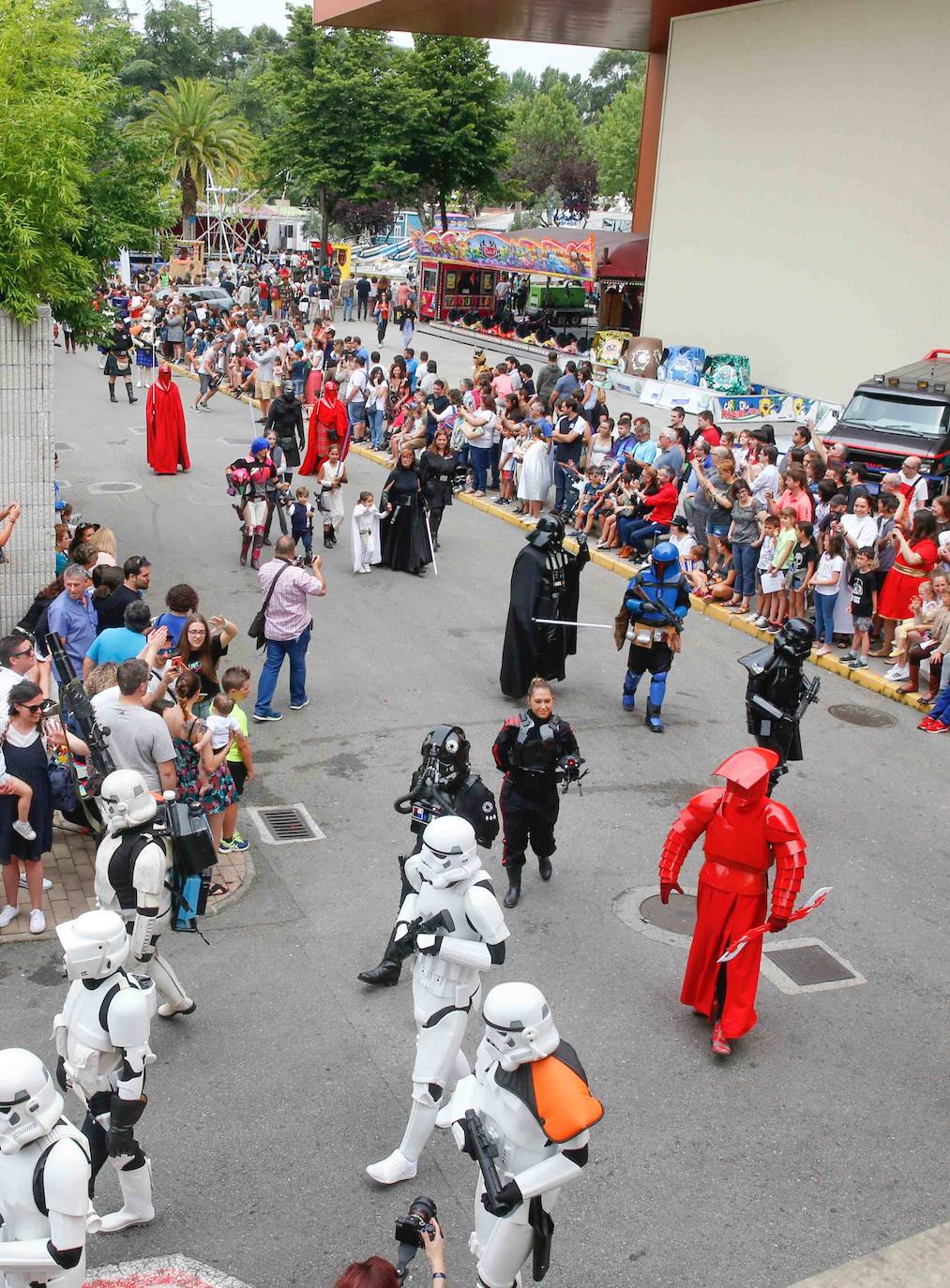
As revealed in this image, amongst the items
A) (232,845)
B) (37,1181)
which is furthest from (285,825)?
(37,1181)

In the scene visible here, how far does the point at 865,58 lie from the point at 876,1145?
24.7m

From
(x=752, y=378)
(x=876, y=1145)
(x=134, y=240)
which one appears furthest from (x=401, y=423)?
(x=876, y=1145)

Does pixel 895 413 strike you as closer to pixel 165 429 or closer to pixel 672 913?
pixel 165 429

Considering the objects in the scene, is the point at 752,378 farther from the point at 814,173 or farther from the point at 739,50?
the point at 739,50

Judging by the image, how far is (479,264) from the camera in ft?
119

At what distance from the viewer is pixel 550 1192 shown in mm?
4406

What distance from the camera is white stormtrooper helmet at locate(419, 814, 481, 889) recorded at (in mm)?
5555

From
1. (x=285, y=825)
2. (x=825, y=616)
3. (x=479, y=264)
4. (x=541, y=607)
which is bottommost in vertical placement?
(x=285, y=825)

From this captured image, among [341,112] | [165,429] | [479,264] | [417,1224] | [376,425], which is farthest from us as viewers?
[341,112]

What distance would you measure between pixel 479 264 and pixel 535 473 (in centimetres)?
1978

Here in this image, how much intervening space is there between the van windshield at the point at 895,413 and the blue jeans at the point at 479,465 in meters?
5.74

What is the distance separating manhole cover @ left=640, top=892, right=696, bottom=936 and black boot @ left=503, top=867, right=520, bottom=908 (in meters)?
0.85

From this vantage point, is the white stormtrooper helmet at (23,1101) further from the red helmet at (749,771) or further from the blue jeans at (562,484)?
the blue jeans at (562,484)

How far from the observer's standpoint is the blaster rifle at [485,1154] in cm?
429
